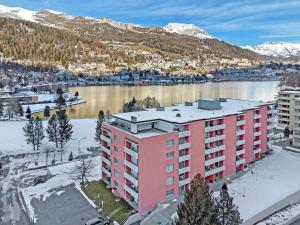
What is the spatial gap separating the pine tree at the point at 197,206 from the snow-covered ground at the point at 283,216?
24.0 ft

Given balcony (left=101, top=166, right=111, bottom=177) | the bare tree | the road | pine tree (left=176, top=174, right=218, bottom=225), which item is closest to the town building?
the bare tree

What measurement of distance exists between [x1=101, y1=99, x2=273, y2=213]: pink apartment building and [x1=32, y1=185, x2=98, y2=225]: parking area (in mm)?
2770

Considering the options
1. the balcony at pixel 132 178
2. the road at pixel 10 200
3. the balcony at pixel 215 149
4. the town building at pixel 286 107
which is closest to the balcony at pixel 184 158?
the balcony at pixel 215 149

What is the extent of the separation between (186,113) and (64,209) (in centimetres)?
1260

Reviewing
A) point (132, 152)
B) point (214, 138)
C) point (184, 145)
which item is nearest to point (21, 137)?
point (132, 152)

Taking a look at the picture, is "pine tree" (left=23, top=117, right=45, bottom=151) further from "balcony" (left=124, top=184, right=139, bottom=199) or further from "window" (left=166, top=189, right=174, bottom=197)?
"window" (left=166, top=189, right=174, bottom=197)

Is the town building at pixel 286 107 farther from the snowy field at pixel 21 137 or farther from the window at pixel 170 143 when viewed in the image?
the window at pixel 170 143

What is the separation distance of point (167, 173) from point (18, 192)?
1340cm

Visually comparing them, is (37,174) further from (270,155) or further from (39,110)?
(39,110)

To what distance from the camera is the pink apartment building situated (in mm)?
21797

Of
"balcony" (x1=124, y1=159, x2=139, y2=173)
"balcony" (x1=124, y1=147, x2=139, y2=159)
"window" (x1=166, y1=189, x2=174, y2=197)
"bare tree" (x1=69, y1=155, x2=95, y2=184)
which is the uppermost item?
"balcony" (x1=124, y1=147, x2=139, y2=159)

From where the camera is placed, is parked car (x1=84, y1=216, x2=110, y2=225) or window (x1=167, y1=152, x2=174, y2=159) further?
window (x1=167, y1=152, x2=174, y2=159)

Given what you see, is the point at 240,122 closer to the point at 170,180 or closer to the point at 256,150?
the point at 256,150

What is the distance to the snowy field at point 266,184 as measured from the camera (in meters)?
22.5
